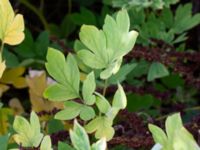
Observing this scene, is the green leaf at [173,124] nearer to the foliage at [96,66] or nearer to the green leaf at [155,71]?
the foliage at [96,66]

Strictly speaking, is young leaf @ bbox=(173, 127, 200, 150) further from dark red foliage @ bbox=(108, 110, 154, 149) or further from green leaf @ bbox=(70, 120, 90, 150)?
dark red foliage @ bbox=(108, 110, 154, 149)

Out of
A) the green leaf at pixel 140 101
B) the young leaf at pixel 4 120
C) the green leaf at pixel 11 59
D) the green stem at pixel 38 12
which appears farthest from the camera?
the green stem at pixel 38 12

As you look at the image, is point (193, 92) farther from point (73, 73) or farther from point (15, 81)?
point (73, 73)

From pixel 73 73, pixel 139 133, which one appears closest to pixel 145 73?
pixel 139 133

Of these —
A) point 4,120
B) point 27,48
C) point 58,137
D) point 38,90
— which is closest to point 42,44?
point 27,48

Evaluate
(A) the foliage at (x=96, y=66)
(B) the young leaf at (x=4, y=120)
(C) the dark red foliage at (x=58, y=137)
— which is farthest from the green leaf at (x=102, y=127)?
(B) the young leaf at (x=4, y=120)

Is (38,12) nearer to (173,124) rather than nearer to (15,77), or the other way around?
(15,77)
